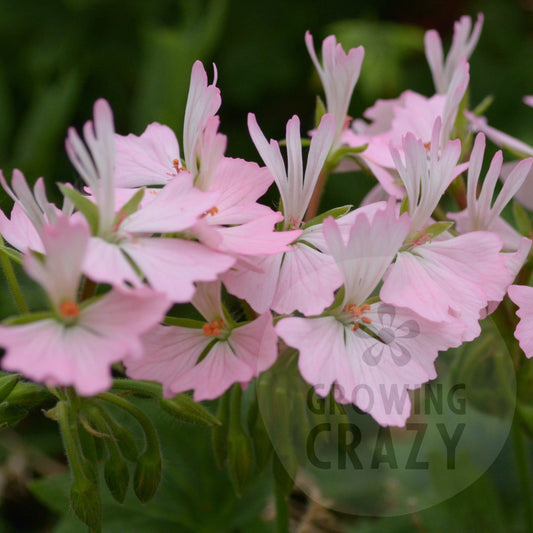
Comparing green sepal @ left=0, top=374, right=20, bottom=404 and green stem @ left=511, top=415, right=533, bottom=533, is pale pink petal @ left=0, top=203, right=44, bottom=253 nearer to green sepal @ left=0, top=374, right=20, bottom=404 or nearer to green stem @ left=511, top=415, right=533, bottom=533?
green sepal @ left=0, top=374, right=20, bottom=404

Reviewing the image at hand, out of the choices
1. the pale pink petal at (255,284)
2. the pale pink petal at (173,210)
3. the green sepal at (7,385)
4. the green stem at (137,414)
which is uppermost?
the pale pink petal at (173,210)

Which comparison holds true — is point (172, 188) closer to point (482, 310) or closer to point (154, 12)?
point (482, 310)

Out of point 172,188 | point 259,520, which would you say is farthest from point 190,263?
point 259,520

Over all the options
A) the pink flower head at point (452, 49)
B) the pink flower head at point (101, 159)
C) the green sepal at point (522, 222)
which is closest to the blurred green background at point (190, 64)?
the pink flower head at point (452, 49)

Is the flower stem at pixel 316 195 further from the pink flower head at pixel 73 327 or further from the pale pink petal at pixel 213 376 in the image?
the pink flower head at pixel 73 327

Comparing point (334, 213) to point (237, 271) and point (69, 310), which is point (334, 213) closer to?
point (237, 271)
